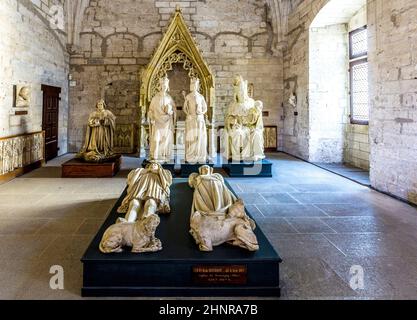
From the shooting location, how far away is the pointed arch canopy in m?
9.52

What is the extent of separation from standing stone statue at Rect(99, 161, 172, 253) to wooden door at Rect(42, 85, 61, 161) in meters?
6.20

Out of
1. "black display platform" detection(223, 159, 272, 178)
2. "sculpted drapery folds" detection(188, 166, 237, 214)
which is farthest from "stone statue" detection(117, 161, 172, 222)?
"black display platform" detection(223, 159, 272, 178)

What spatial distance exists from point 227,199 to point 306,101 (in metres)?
6.73

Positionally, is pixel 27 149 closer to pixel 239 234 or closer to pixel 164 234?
pixel 164 234

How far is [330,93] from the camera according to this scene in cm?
861

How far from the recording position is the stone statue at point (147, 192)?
3.11 meters

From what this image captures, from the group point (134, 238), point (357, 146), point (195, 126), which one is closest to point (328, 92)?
point (357, 146)

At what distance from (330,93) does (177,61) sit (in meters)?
4.53

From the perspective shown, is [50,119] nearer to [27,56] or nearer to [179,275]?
[27,56]
